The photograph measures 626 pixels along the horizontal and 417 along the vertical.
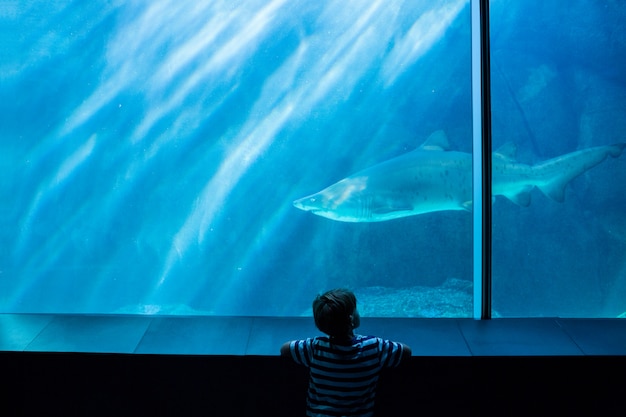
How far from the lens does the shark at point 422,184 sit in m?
4.21

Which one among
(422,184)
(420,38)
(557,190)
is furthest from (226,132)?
(557,190)

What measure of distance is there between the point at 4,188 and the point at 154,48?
6090mm

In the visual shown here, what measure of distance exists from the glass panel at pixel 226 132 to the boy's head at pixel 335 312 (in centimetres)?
843

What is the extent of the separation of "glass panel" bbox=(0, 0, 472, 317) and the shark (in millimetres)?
4623

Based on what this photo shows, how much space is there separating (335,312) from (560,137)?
31.2 feet

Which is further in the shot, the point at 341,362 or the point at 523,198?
the point at 523,198

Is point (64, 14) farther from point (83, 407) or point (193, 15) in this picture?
point (83, 407)

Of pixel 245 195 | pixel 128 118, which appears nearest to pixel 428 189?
pixel 245 195

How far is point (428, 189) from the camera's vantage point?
5098 mm

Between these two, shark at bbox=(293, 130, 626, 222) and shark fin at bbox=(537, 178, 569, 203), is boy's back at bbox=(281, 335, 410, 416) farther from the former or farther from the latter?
shark at bbox=(293, 130, 626, 222)

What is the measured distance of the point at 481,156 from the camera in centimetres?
283

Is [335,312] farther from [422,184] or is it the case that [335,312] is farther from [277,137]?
[277,137]

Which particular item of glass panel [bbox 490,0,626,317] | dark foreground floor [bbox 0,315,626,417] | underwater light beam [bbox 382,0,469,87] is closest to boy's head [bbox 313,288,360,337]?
Result: dark foreground floor [bbox 0,315,626,417]

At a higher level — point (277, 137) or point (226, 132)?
point (277, 137)
